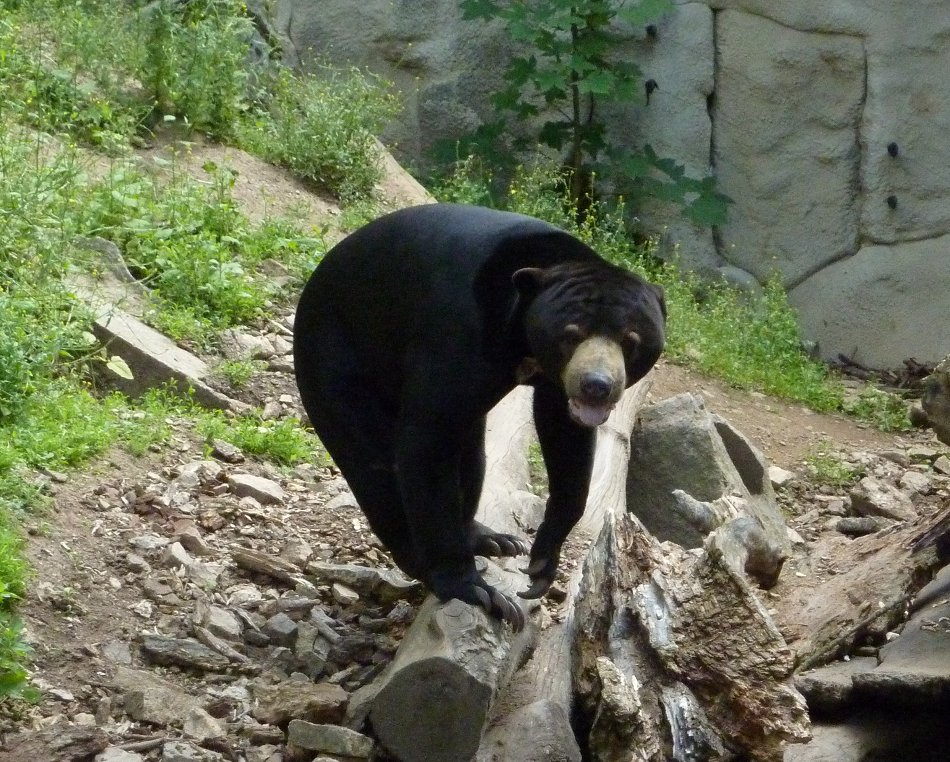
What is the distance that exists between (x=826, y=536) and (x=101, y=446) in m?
3.59

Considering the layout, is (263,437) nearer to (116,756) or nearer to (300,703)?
(300,703)

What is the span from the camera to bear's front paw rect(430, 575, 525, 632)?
142 inches

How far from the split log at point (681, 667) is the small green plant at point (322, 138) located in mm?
5542

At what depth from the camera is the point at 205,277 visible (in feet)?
21.7

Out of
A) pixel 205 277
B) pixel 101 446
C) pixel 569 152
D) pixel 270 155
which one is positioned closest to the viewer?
pixel 101 446

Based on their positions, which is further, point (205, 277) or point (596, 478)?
point (205, 277)

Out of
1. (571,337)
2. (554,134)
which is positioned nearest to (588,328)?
(571,337)

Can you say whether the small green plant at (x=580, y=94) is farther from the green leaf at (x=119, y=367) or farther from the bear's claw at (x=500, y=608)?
the bear's claw at (x=500, y=608)

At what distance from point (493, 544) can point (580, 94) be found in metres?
7.19

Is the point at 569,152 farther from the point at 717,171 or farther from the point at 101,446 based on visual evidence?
the point at 101,446

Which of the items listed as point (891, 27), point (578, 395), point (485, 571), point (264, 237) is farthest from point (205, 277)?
point (891, 27)

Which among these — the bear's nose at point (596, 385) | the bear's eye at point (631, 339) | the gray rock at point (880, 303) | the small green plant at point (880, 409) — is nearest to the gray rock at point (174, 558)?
the bear's nose at point (596, 385)

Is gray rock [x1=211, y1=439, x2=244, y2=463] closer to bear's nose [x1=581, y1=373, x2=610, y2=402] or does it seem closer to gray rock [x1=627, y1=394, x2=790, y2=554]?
gray rock [x1=627, y1=394, x2=790, y2=554]

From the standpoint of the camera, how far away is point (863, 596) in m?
4.03
